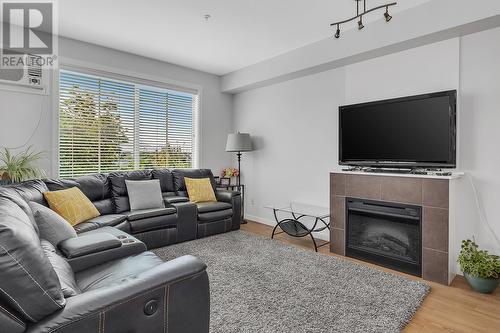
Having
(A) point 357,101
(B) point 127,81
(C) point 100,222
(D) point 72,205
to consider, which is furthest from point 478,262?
Answer: (B) point 127,81

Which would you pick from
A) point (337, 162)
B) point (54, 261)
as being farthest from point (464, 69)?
point (54, 261)

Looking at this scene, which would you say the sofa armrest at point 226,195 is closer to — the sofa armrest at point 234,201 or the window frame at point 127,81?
the sofa armrest at point 234,201

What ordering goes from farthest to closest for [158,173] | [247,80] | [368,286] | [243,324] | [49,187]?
[247,80] → [158,173] → [49,187] → [368,286] → [243,324]

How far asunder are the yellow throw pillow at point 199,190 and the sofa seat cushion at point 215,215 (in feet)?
1.03

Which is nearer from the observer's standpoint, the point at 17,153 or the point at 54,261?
the point at 54,261

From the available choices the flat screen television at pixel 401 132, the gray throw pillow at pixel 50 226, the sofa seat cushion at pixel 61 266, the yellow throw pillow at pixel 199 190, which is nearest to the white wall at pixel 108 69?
the yellow throw pillow at pixel 199 190

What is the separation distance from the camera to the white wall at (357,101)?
9.09 feet

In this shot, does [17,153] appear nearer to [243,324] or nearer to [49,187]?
[49,187]

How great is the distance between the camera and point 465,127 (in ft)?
9.46

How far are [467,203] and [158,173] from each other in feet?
12.7

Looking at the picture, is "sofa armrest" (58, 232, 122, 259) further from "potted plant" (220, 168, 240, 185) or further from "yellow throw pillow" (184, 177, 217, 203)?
"potted plant" (220, 168, 240, 185)

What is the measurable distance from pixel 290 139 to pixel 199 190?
1669mm

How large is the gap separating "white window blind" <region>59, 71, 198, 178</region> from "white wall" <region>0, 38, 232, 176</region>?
184 millimetres

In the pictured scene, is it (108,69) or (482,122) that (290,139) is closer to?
(482,122)
